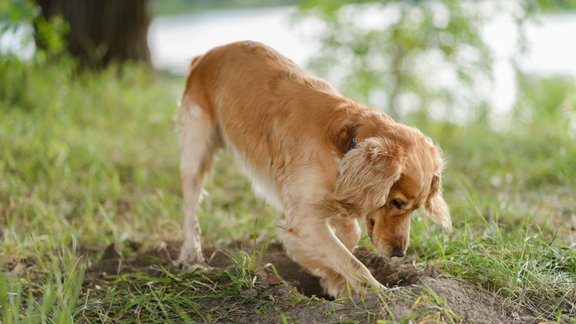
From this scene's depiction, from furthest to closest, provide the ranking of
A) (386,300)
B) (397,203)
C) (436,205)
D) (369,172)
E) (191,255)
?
(191,255), (436,205), (397,203), (369,172), (386,300)

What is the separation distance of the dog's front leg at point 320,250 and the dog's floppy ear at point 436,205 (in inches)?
19.0

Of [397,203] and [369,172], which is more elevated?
[369,172]

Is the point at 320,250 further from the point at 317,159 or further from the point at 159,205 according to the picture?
the point at 159,205

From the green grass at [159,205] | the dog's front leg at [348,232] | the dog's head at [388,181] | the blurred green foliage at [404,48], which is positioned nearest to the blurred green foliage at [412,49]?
the blurred green foliage at [404,48]

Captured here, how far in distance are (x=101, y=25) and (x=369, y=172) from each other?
637 centimetres

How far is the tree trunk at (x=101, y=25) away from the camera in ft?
28.6

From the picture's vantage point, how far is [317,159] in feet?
11.7

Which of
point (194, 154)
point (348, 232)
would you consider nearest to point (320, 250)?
point (348, 232)

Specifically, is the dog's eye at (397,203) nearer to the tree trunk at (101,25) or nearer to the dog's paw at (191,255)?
the dog's paw at (191,255)

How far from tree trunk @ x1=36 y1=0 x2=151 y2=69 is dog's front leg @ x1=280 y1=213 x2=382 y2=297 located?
5.59m

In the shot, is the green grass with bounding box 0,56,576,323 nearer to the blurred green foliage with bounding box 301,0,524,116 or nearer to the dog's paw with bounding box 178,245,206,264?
the dog's paw with bounding box 178,245,206,264

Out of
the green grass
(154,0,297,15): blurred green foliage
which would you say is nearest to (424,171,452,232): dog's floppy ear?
the green grass

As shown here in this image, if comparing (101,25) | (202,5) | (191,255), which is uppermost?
(101,25)

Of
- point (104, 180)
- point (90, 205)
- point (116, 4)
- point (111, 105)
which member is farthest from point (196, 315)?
point (116, 4)
